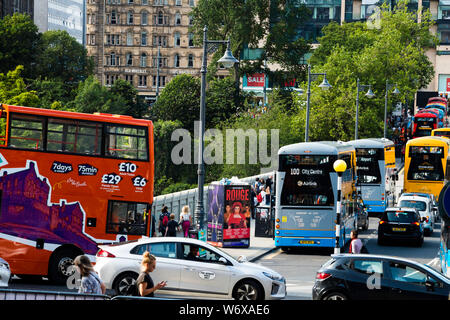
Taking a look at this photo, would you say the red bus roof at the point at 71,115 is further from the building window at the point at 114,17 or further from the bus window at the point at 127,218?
the building window at the point at 114,17

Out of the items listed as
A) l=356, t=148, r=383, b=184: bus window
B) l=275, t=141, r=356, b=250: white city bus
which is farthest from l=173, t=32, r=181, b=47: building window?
l=275, t=141, r=356, b=250: white city bus

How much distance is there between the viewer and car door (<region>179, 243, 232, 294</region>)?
16.6 metres

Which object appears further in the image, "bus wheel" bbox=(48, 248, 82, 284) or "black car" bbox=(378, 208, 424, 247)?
"black car" bbox=(378, 208, 424, 247)

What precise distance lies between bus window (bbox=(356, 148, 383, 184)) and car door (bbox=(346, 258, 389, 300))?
86.1ft

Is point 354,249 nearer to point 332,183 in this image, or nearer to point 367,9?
point 332,183

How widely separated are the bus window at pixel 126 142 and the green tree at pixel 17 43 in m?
73.0

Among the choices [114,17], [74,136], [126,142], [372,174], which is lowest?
[372,174]

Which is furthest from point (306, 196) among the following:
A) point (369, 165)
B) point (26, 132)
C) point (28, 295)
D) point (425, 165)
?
point (425, 165)

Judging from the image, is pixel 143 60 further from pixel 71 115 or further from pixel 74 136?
pixel 74 136

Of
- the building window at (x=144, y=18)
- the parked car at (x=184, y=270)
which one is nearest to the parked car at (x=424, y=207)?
the parked car at (x=184, y=270)

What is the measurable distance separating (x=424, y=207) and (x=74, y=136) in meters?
19.9

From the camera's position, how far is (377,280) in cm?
1581

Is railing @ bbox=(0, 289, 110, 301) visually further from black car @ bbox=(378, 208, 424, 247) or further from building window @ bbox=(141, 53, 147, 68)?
building window @ bbox=(141, 53, 147, 68)
